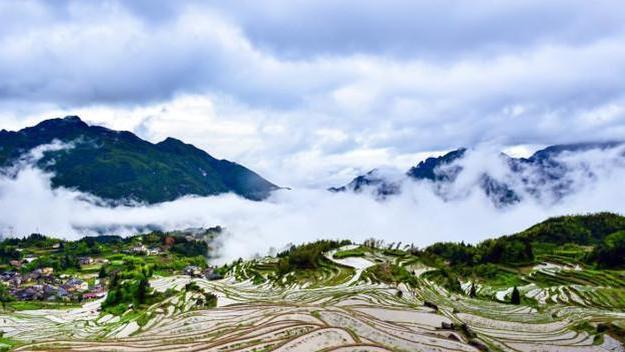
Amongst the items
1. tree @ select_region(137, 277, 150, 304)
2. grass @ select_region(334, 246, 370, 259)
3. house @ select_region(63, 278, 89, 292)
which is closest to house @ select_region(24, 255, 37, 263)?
house @ select_region(63, 278, 89, 292)

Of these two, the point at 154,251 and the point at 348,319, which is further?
the point at 154,251

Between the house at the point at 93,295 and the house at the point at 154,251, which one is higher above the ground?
the house at the point at 154,251

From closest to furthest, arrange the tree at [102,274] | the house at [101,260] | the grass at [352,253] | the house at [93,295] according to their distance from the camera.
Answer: the grass at [352,253]
the house at [93,295]
the tree at [102,274]
the house at [101,260]

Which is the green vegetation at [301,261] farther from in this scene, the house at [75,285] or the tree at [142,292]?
the house at [75,285]

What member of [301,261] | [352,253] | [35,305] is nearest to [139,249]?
[35,305]

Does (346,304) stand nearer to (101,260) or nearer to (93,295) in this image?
(93,295)

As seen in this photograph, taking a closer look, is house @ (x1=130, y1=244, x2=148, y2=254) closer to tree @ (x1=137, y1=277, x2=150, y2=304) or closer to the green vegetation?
the green vegetation

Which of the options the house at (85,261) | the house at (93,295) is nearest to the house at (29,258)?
the house at (85,261)

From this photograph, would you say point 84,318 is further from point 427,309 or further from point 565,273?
point 565,273

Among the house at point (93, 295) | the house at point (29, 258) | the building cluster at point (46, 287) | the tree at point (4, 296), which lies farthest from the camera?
the house at point (29, 258)
